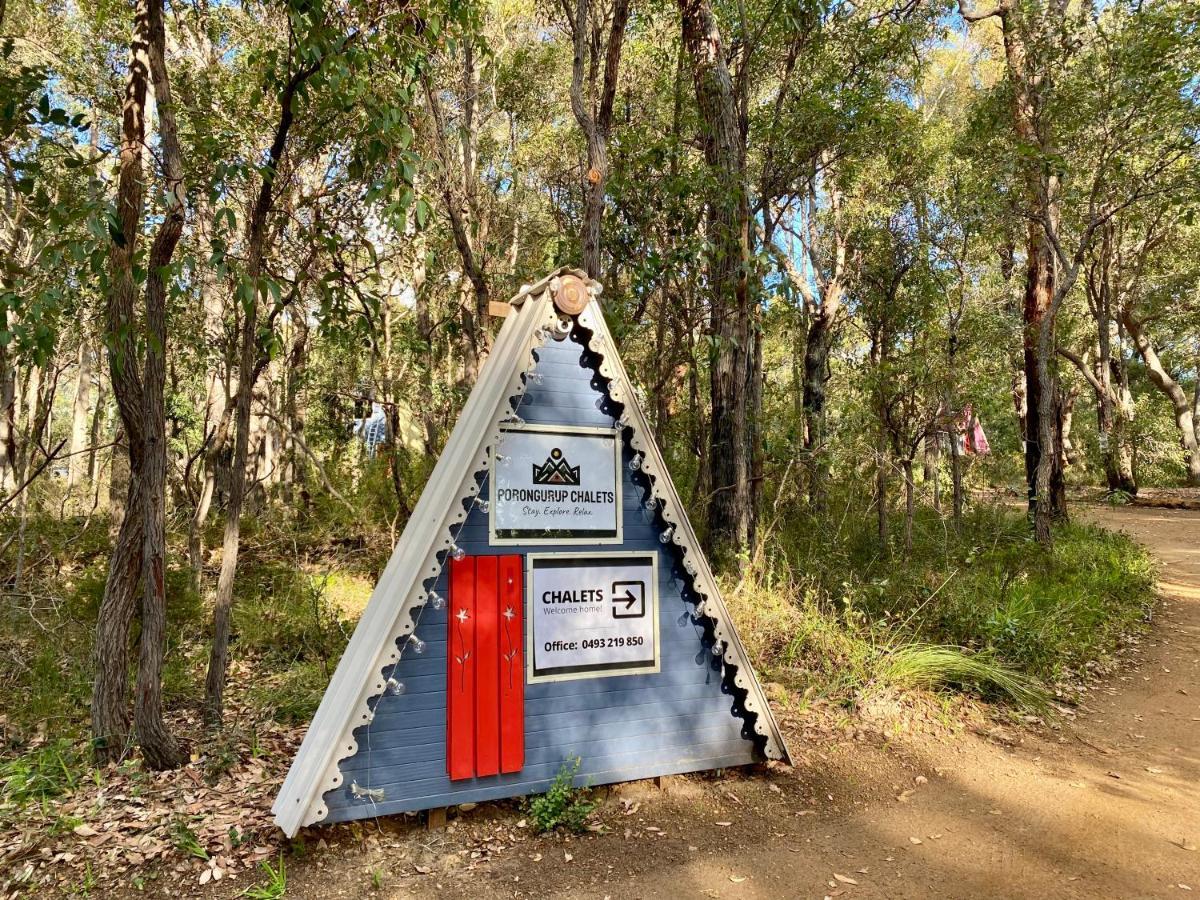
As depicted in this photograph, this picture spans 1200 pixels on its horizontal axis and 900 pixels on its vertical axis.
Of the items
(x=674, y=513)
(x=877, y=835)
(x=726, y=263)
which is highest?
(x=726, y=263)

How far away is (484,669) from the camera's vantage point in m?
4.05

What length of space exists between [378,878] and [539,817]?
0.90 meters

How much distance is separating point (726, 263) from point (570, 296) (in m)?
4.02

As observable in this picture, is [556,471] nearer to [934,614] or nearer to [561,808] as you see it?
[561,808]

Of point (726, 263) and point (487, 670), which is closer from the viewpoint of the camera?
point (487, 670)

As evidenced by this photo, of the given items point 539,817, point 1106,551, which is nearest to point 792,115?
point 1106,551

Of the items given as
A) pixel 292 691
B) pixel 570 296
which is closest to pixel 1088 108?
pixel 570 296

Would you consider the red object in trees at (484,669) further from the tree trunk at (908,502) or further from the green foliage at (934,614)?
the tree trunk at (908,502)

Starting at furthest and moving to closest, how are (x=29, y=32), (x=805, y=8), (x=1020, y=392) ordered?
(x=1020, y=392), (x=29, y=32), (x=805, y=8)

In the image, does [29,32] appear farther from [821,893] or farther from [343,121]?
[821,893]

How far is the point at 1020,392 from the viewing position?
23656 mm

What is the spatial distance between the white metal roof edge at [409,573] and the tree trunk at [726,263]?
2.96 metres

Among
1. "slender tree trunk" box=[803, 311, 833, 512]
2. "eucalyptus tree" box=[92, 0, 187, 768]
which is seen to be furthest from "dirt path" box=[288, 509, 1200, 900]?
"slender tree trunk" box=[803, 311, 833, 512]

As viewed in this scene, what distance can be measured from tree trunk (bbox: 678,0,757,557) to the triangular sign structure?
2756 mm
